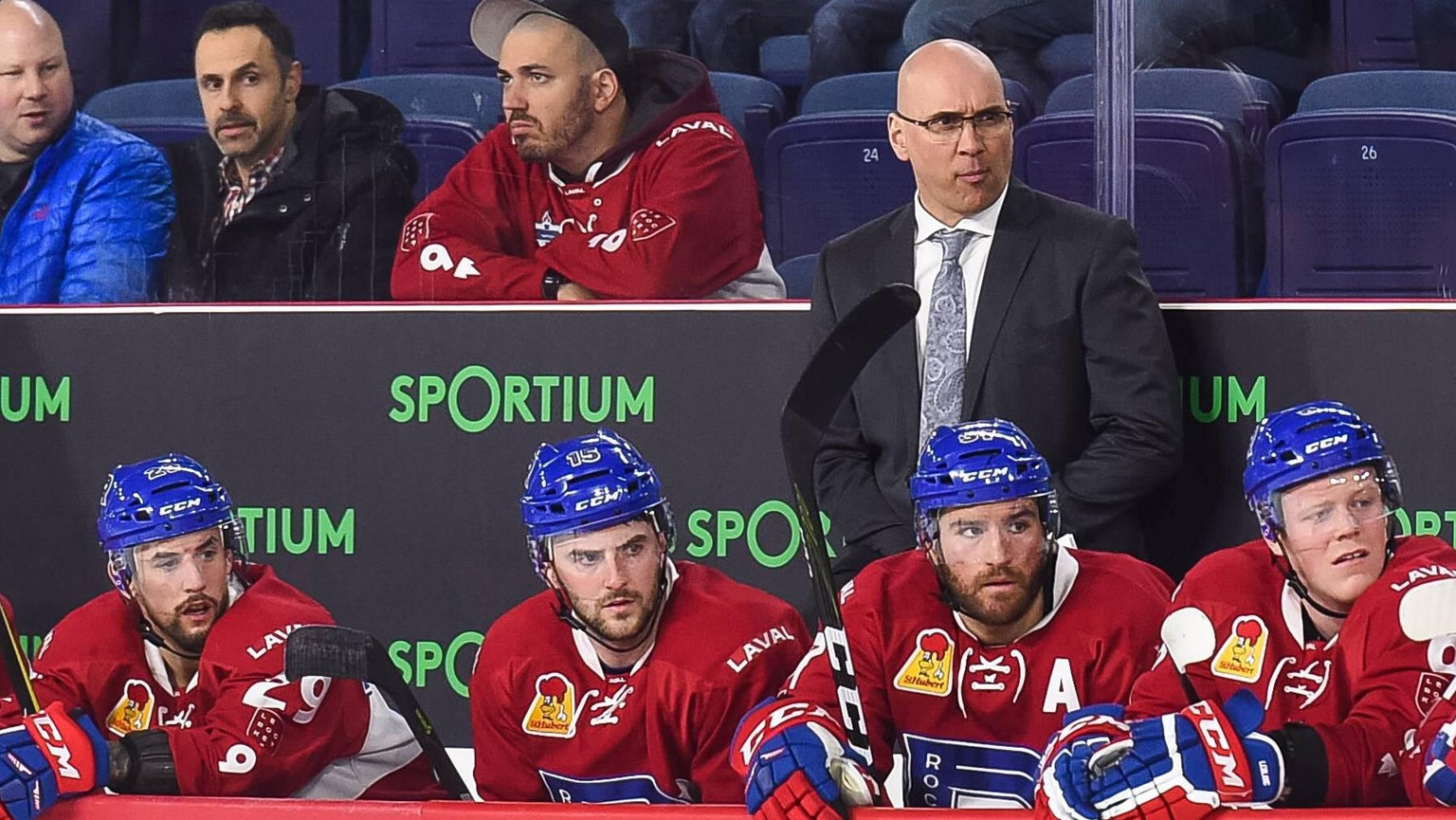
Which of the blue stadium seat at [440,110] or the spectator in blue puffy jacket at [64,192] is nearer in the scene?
the blue stadium seat at [440,110]

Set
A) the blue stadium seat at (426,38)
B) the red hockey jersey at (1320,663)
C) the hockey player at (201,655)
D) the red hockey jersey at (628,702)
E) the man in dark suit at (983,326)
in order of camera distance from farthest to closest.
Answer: the blue stadium seat at (426,38)
the man in dark suit at (983,326)
the hockey player at (201,655)
the red hockey jersey at (628,702)
the red hockey jersey at (1320,663)

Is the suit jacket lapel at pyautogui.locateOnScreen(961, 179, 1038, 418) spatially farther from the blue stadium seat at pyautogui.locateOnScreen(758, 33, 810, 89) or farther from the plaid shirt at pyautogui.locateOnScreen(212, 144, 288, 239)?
the plaid shirt at pyautogui.locateOnScreen(212, 144, 288, 239)

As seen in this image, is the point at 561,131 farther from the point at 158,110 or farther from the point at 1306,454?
the point at 1306,454

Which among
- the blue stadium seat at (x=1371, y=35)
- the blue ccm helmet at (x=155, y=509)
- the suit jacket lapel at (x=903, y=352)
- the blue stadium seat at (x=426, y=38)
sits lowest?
the blue ccm helmet at (x=155, y=509)

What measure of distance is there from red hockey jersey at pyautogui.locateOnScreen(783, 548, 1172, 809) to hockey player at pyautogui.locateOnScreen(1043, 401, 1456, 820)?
118mm

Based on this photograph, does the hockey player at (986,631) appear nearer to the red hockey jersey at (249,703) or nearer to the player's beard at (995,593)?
the player's beard at (995,593)

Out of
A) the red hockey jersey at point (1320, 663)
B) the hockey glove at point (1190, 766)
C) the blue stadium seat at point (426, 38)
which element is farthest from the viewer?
the blue stadium seat at point (426, 38)

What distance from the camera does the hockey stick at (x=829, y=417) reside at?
3.12 metres

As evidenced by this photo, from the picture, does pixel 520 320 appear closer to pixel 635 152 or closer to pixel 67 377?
pixel 635 152

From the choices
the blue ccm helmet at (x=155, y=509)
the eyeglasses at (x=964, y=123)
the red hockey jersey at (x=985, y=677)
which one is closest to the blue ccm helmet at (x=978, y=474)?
the red hockey jersey at (x=985, y=677)

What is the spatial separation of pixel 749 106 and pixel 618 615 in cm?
141

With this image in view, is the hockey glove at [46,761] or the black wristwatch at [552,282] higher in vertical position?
the black wristwatch at [552,282]

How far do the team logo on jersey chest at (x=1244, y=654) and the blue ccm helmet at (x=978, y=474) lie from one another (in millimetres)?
325

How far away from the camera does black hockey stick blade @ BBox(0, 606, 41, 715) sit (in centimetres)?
329
